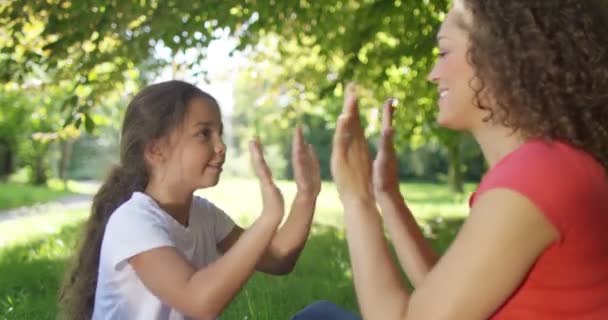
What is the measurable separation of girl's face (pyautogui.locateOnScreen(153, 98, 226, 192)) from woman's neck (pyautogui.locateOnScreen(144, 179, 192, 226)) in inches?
0.6

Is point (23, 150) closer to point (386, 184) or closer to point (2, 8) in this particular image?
point (2, 8)

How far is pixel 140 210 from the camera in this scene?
242cm

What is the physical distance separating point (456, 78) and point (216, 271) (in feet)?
2.46

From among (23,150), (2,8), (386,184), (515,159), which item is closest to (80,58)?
(2,8)

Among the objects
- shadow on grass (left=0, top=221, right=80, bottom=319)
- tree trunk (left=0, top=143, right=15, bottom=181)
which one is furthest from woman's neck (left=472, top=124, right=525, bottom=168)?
tree trunk (left=0, top=143, right=15, bottom=181)

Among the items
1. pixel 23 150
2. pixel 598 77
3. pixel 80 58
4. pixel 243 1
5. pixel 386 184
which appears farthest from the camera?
pixel 23 150

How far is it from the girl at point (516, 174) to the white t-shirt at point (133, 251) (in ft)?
2.22

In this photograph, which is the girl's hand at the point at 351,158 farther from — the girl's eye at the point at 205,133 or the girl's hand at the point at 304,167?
the girl's eye at the point at 205,133

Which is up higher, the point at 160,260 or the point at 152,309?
the point at 160,260

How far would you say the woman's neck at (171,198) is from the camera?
2.63 m

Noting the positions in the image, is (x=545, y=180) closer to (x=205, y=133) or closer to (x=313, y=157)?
(x=313, y=157)

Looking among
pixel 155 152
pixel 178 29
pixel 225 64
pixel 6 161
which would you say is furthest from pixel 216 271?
pixel 6 161

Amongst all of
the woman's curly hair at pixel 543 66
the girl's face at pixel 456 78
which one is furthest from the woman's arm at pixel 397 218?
the woman's curly hair at pixel 543 66

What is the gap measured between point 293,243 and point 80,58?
4767mm
